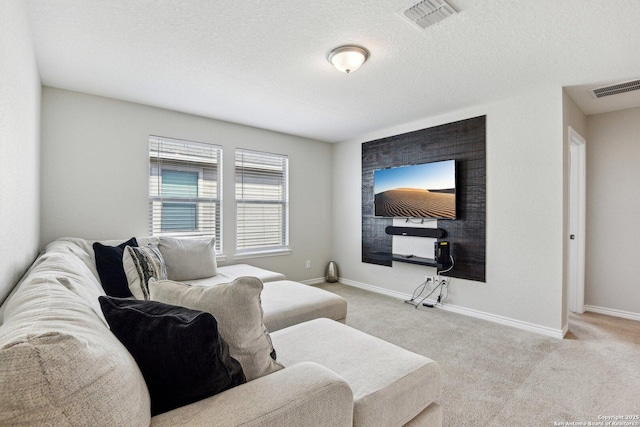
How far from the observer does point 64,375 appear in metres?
0.58

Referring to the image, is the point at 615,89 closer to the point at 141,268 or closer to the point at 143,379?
the point at 143,379

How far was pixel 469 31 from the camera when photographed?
2.07 m

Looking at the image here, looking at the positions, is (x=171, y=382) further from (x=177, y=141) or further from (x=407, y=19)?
(x=177, y=141)

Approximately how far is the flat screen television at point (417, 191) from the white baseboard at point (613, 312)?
201 centimetres

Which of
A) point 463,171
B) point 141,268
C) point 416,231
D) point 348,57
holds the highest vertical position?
point 348,57

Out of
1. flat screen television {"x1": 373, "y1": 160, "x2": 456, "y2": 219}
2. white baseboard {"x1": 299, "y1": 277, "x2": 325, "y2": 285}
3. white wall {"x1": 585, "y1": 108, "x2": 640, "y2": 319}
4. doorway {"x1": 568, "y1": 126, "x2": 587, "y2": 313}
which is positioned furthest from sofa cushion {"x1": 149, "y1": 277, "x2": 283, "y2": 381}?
white wall {"x1": 585, "y1": 108, "x2": 640, "y2": 319}

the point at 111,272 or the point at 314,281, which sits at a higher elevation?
the point at 111,272

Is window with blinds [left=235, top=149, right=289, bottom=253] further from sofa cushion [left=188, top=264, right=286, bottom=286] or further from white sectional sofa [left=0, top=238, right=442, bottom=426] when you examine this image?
white sectional sofa [left=0, top=238, right=442, bottom=426]

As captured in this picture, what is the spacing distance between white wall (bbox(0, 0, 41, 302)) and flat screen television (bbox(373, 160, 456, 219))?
3.76 metres

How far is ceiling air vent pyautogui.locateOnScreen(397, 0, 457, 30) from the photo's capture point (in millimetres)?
1803

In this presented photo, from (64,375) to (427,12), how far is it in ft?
7.52

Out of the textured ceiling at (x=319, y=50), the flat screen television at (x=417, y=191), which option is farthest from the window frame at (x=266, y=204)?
the flat screen television at (x=417, y=191)

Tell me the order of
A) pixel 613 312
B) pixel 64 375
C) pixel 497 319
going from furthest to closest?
1. pixel 613 312
2. pixel 497 319
3. pixel 64 375

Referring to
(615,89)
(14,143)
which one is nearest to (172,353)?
(14,143)
